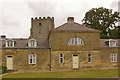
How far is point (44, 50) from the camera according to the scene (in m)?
25.9

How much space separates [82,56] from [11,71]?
1232cm

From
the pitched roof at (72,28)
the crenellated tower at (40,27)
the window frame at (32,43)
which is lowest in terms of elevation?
the window frame at (32,43)

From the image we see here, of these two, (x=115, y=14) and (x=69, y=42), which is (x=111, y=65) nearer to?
(x=69, y=42)

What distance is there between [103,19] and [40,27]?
22337 millimetres

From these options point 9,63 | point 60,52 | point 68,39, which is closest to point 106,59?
point 68,39

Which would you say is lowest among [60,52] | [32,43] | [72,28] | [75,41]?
[60,52]

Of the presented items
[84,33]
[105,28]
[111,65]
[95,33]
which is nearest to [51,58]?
[84,33]

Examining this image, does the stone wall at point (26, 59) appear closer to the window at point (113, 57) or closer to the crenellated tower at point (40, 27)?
the window at point (113, 57)

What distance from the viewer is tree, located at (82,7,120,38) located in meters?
46.7

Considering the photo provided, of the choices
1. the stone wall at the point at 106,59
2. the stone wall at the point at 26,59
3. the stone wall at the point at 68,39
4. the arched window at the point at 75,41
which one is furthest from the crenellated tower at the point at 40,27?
the stone wall at the point at 106,59

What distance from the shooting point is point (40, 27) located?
54938mm

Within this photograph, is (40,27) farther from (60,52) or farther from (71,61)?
(71,61)

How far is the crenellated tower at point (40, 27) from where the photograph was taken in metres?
54.6

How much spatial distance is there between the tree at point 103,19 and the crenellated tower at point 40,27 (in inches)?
611
